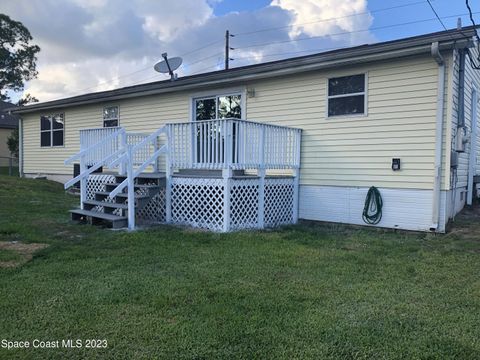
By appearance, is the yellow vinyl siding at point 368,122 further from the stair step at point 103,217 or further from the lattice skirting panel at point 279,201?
the stair step at point 103,217

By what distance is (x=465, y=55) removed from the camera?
755cm

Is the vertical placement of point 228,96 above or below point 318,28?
below

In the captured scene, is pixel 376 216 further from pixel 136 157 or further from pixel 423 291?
pixel 136 157

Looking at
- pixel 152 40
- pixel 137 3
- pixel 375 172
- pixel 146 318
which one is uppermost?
pixel 152 40

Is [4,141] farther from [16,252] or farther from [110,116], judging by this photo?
[16,252]

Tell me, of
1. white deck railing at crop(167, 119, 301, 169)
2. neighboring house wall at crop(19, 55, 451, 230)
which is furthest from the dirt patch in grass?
neighboring house wall at crop(19, 55, 451, 230)

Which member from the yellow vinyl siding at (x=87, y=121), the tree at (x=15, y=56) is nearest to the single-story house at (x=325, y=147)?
the yellow vinyl siding at (x=87, y=121)

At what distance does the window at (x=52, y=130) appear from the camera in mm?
14992

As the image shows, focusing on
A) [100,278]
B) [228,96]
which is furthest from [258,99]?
[100,278]

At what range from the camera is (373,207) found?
25.3 ft

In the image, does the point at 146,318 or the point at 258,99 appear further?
the point at 258,99

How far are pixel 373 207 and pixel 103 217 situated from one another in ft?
16.2

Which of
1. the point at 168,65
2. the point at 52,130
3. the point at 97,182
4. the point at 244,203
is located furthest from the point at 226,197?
the point at 52,130

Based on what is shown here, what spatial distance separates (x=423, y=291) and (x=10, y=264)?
4.53 meters
